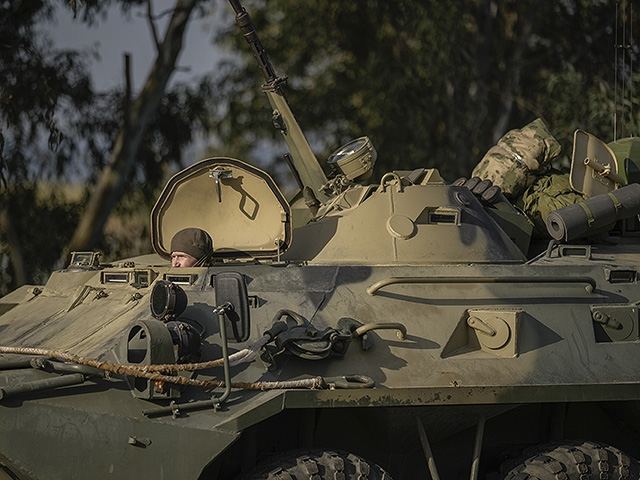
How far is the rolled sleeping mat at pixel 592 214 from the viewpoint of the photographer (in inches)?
269

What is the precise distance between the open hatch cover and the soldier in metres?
0.51

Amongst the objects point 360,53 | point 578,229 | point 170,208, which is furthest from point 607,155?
point 360,53

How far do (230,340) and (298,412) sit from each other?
2.02ft

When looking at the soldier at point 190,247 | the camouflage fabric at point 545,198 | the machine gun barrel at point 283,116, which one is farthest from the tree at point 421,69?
the soldier at point 190,247

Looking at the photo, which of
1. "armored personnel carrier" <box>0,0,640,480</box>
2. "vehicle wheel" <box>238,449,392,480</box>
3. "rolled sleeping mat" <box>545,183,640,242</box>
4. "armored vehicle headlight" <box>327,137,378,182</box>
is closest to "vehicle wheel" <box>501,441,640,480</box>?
"armored personnel carrier" <box>0,0,640,480</box>

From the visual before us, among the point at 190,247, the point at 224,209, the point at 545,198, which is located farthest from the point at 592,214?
the point at 190,247

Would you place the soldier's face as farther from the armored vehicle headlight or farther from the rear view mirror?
the armored vehicle headlight

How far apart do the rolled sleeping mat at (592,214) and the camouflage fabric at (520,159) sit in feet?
3.07

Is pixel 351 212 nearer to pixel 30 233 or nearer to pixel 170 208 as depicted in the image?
pixel 170 208

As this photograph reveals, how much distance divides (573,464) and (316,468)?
1541mm

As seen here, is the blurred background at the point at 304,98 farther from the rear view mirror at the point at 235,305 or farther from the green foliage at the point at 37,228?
the rear view mirror at the point at 235,305

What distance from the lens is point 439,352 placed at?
5.79 meters

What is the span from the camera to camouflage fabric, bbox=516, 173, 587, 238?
7816 mm

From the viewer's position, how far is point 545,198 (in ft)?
26.0
